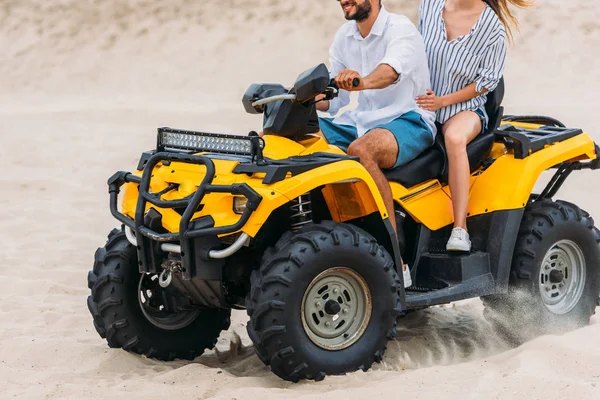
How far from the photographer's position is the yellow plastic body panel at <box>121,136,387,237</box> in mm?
5430

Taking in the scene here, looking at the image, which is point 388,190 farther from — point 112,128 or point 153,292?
point 112,128

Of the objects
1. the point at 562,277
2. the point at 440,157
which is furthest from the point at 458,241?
the point at 562,277

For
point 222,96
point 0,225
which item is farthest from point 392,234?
point 222,96

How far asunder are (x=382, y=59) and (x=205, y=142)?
119 centimetres

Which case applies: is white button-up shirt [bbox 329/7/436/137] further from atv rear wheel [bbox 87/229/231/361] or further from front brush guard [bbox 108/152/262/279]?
atv rear wheel [bbox 87/229/231/361]

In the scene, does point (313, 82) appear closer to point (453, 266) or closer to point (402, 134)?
point (402, 134)

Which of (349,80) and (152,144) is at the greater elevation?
(349,80)

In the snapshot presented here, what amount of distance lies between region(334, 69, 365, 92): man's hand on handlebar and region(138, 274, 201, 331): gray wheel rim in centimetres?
153

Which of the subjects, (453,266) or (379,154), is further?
(453,266)

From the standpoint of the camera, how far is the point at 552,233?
667 cm

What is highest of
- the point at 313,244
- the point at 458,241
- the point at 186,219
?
the point at 186,219

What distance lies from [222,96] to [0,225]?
8.47 m

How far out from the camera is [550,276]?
6836 millimetres

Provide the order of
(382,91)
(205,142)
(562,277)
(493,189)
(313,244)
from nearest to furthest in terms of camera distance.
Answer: (313,244) → (205,142) → (382,91) → (493,189) → (562,277)
